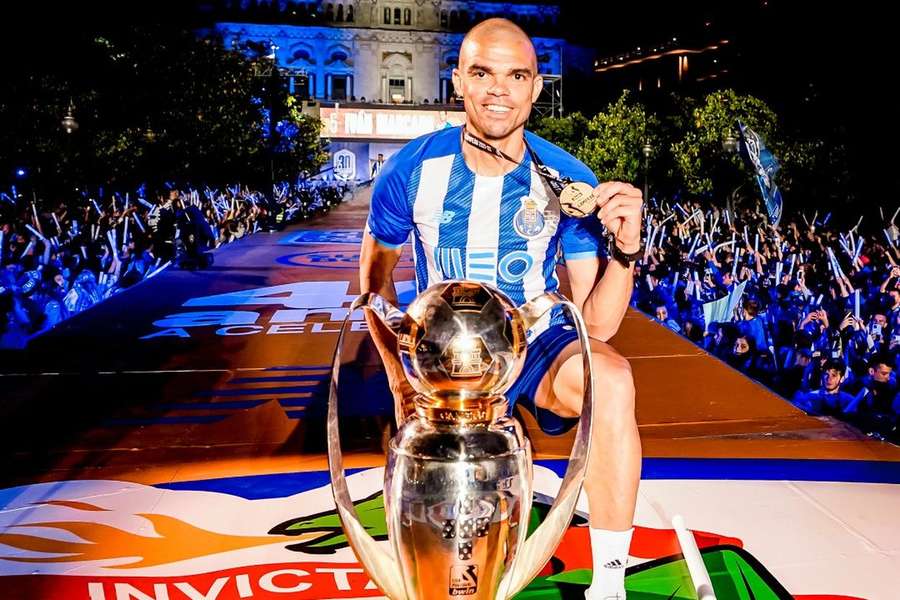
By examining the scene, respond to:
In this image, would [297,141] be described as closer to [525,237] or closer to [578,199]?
[525,237]

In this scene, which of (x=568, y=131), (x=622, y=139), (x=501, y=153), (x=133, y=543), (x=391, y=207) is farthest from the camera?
(x=568, y=131)

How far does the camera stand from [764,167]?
53.3ft

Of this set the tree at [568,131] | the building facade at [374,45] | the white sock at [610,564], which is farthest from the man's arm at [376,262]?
the building facade at [374,45]

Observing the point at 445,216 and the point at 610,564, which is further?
the point at 445,216

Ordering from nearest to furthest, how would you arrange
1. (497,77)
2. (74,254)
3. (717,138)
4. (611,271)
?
(497,77)
(611,271)
(74,254)
(717,138)

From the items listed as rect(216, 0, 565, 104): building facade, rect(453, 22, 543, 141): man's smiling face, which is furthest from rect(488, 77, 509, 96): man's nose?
rect(216, 0, 565, 104): building facade

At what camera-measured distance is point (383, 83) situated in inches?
3061

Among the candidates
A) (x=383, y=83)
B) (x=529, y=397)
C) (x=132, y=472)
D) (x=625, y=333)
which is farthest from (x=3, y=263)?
(x=383, y=83)

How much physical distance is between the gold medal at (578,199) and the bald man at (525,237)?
22 mm

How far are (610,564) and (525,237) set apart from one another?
3.64 ft

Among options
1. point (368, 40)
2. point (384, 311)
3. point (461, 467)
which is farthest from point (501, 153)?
point (368, 40)

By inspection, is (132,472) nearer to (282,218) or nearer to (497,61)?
(497,61)

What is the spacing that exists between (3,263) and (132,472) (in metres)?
5.85

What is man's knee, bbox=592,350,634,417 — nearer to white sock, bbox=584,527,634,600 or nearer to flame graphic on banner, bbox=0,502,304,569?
white sock, bbox=584,527,634,600
